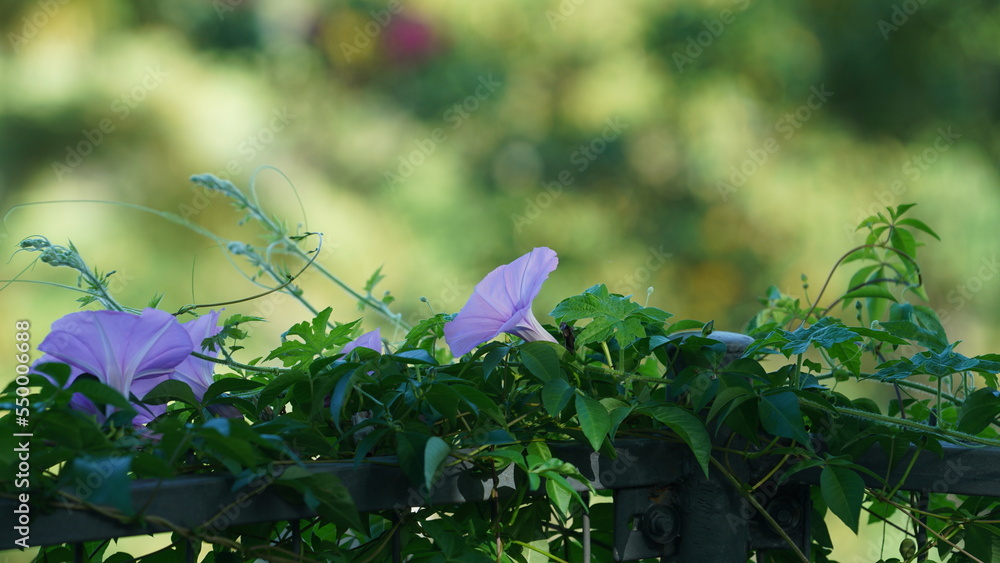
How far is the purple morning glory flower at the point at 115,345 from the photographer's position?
0.32 metres

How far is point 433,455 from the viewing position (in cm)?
30

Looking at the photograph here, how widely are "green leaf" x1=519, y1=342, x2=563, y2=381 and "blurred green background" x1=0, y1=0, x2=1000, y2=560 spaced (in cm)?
276

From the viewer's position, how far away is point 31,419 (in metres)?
0.27

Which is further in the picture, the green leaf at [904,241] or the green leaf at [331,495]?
the green leaf at [904,241]

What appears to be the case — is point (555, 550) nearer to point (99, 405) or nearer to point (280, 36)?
point (99, 405)

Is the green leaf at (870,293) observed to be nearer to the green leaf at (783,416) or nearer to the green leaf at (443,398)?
the green leaf at (783,416)

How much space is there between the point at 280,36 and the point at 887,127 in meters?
2.60
